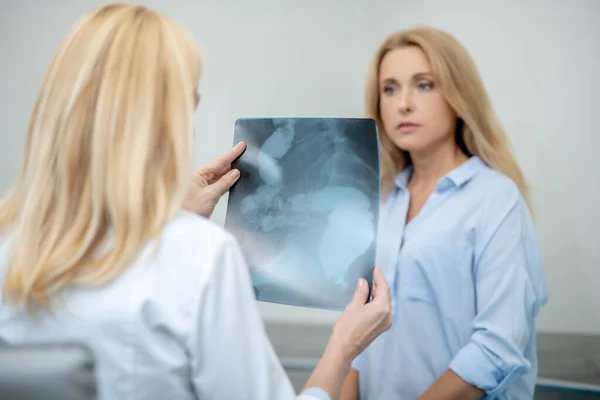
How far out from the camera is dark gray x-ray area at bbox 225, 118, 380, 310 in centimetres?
100

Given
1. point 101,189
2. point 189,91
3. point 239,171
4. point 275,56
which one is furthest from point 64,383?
point 275,56

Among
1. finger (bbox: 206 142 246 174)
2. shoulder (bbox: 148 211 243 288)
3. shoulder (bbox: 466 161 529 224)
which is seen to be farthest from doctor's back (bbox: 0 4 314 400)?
shoulder (bbox: 466 161 529 224)

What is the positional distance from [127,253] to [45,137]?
0.17 meters

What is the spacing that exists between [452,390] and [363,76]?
1.06 meters

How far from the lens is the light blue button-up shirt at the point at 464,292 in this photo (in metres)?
1.10

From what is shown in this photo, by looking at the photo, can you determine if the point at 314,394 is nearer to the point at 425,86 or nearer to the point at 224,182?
the point at 224,182

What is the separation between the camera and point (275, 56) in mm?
1813

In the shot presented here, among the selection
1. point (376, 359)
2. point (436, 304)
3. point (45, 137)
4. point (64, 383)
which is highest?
point (45, 137)

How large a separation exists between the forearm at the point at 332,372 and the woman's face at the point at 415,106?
1.85 ft

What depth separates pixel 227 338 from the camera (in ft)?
2.00

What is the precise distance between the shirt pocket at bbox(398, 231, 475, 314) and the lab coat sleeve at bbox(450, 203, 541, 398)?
3 cm

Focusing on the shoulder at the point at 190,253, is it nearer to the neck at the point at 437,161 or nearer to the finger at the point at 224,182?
the finger at the point at 224,182

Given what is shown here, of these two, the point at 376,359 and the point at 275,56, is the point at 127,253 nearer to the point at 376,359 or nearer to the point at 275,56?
the point at 376,359

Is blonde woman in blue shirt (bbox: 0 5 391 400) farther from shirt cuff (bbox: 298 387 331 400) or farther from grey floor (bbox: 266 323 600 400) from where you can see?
grey floor (bbox: 266 323 600 400)
